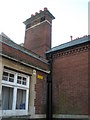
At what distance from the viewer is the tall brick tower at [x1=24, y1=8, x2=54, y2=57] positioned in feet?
35.4

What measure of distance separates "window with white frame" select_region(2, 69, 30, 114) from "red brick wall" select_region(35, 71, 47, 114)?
0.66 metres

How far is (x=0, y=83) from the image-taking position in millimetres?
5938

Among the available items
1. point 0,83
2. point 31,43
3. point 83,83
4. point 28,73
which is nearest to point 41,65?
point 28,73

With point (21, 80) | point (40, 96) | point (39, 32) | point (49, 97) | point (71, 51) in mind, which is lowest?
point (49, 97)

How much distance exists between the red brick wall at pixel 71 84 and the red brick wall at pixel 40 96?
2.40ft

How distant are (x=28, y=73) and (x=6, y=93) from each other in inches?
59.2

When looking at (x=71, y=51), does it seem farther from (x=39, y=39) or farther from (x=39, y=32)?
(x=39, y=32)

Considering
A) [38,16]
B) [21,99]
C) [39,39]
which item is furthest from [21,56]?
[38,16]

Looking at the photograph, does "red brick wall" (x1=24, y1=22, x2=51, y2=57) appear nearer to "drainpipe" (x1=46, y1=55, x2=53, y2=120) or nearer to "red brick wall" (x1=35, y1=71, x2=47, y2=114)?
"drainpipe" (x1=46, y1=55, x2=53, y2=120)

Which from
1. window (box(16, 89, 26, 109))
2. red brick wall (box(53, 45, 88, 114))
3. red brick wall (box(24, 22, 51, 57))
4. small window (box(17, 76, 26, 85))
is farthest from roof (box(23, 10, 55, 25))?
window (box(16, 89, 26, 109))

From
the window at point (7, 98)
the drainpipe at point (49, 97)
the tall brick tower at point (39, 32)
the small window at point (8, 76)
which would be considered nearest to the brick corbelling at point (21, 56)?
the drainpipe at point (49, 97)

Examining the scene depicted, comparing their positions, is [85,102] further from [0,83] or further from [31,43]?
[31,43]

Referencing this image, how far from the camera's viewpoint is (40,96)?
7848 mm

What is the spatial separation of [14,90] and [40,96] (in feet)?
5.78
